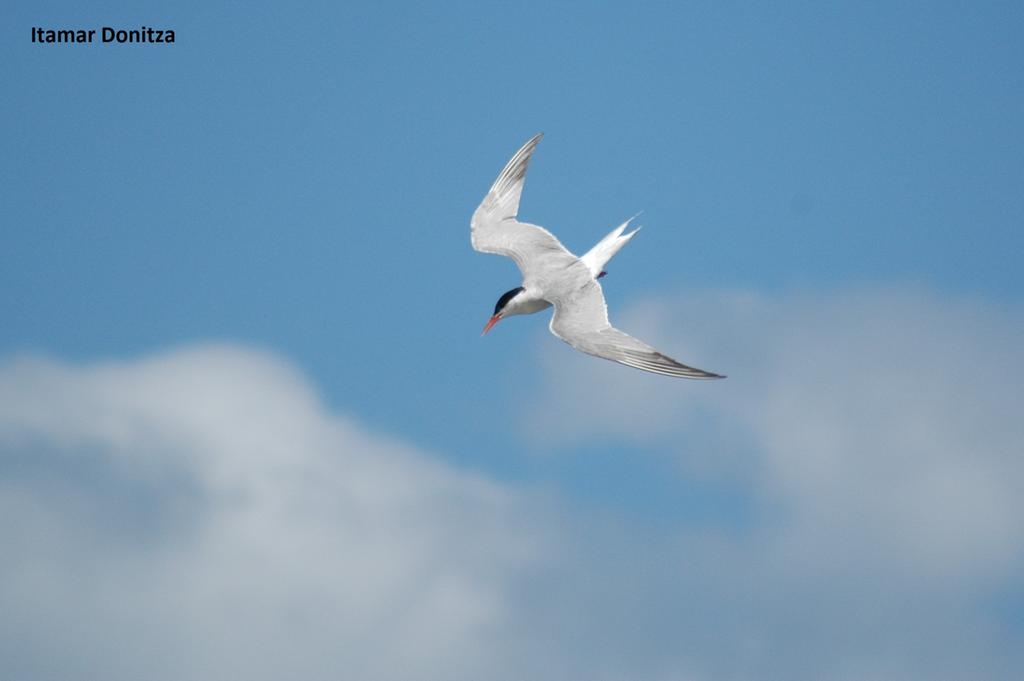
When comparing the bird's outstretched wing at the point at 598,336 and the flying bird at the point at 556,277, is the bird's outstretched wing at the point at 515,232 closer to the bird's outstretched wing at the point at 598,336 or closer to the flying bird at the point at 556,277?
the flying bird at the point at 556,277

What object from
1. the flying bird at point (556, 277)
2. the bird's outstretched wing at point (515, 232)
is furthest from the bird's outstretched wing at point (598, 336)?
the bird's outstretched wing at point (515, 232)

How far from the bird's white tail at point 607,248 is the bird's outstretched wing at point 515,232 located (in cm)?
42

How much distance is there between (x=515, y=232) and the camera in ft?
60.5

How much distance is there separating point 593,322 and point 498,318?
1.97 m

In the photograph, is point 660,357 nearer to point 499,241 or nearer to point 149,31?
point 499,241

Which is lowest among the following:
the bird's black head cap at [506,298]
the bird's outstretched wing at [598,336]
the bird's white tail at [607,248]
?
the bird's outstretched wing at [598,336]

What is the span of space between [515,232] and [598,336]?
12.8ft

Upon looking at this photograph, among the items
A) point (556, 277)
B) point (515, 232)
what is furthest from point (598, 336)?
point (515, 232)

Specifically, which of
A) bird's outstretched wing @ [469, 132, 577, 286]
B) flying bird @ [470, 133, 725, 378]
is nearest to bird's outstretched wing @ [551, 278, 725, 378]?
flying bird @ [470, 133, 725, 378]

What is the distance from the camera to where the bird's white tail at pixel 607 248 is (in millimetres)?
17828

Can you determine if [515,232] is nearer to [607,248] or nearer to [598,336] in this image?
[607,248]

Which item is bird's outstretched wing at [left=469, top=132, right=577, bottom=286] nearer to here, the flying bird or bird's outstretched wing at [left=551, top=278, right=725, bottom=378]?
the flying bird

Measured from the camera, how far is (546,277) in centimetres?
1692

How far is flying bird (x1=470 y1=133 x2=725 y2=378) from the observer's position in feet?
47.5
